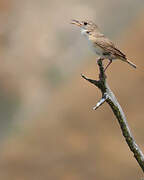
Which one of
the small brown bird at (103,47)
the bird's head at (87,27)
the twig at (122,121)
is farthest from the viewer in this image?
the bird's head at (87,27)

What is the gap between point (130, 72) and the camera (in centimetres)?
2077

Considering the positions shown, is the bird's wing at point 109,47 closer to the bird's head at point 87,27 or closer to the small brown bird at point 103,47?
the small brown bird at point 103,47

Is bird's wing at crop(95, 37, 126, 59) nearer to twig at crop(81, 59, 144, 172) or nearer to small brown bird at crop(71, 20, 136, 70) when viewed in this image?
small brown bird at crop(71, 20, 136, 70)

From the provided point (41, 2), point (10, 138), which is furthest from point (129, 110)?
point (41, 2)

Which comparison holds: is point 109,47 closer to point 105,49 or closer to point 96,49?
point 105,49

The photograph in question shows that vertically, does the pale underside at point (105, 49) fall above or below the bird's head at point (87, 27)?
below

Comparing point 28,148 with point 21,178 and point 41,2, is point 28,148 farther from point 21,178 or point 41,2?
point 41,2

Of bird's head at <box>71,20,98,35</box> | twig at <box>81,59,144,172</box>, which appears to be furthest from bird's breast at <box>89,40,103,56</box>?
twig at <box>81,59,144,172</box>

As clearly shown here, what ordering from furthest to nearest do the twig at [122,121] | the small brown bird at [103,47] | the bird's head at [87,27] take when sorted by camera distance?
the bird's head at [87,27], the small brown bird at [103,47], the twig at [122,121]

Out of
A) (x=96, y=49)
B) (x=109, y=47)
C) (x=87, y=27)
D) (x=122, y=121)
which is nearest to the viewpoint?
(x=122, y=121)

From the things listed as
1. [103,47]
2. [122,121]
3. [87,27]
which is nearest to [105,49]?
[103,47]

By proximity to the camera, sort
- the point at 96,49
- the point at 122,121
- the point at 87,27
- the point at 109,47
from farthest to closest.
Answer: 1. the point at 87,27
2. the point at 96,49
3. the point at 109,47
4. the point at 122,121

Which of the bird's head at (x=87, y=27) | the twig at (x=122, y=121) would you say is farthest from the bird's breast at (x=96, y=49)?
the twig at (x=122, y=121)

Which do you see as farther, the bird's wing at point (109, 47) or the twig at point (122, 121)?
the bird's wing at point (109, 47)
